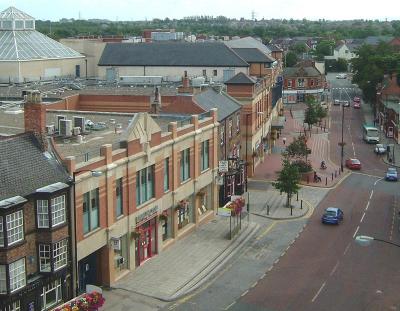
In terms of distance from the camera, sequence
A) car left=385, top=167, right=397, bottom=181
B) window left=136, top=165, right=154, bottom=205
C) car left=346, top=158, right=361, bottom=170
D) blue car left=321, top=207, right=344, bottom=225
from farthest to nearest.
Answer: car left=346, top=158, right=361, bottom=170 → car left=385, top=167, right=397, bottom=181 → blue car left=321, top=207, right=344, bottom=225 → window left=136, top=165, right=154, bottom=205

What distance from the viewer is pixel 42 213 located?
3319 centimetres

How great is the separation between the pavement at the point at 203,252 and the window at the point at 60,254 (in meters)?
3.45

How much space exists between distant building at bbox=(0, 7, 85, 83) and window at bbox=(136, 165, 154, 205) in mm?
41871

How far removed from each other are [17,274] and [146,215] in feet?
42.9

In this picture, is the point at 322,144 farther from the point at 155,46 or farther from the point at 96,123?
the point at 96,123

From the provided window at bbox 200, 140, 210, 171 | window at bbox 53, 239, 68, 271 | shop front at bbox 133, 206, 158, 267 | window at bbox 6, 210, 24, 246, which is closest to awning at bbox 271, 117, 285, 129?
window at bbox 200, 140, 210, 171

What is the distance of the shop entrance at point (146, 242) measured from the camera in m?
43.4

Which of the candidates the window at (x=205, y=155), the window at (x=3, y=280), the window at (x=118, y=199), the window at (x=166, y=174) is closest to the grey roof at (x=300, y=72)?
the window at (x=205, y=155)

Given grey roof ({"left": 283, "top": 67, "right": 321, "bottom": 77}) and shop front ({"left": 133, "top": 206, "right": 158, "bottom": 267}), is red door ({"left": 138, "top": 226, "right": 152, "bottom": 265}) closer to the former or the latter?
shop front ({"left": 133, "top": 206, "right": 158, "bottom": 267})

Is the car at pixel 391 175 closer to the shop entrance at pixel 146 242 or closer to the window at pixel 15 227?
the shop entrance at pixel 146 242

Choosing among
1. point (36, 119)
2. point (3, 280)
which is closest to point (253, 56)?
point (36, 119)

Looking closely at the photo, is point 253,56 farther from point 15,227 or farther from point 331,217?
point 15,227

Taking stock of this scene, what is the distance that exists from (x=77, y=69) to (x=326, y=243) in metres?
55.9

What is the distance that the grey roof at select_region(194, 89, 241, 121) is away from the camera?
5828 centimetres
